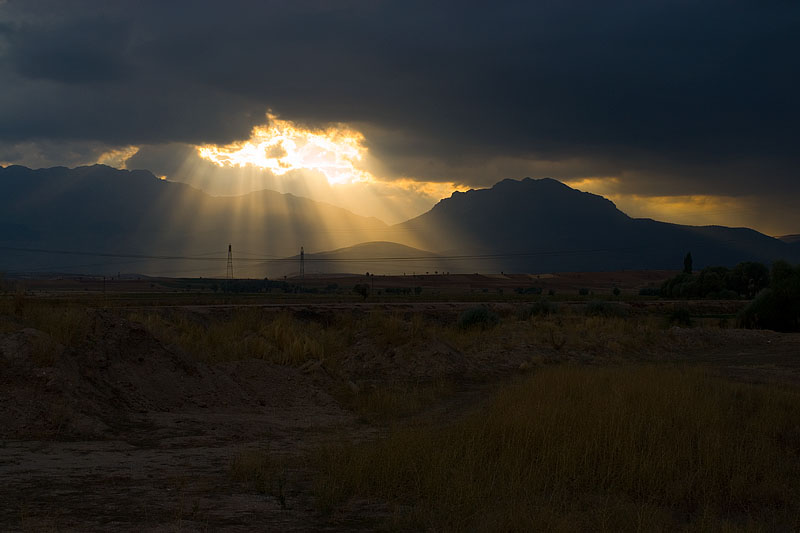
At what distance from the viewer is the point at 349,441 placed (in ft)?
35.6

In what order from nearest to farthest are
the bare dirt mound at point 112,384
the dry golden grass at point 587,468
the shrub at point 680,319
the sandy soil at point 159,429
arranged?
the sandy soil at point 159,429
the dry golden grass at point 587,468
the bare dirt mound at point 112,384
the shrub at point 680,319

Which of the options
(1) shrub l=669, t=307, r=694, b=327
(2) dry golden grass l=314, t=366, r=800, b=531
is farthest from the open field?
(1) shrub l=669, t=307, r=694, b=327

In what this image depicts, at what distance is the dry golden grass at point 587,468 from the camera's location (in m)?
7.58

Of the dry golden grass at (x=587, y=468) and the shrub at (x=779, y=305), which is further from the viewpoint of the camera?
the shrub at (x=779, y=305)

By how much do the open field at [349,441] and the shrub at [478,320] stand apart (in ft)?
37.9

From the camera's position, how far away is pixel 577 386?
15055 mm

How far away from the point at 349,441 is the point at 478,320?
22.9 m

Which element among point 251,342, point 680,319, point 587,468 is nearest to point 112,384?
point 251,342

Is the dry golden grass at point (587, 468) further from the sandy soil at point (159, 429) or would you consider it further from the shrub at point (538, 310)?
the shrub at point (538, 310)

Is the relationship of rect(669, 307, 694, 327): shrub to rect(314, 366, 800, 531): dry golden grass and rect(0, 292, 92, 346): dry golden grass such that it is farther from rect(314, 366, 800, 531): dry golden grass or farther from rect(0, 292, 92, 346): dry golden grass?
rect(0, 292, 92, 346): dry golden grass

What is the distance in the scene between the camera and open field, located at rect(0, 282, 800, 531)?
737 cm

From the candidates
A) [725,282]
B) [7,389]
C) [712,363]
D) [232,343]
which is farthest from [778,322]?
[725,282]

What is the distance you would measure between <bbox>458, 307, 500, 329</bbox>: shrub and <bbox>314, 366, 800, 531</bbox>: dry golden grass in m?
18.5

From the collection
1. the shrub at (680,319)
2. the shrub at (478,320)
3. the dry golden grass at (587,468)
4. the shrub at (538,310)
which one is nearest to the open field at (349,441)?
the dry golden grass at (587,468)
